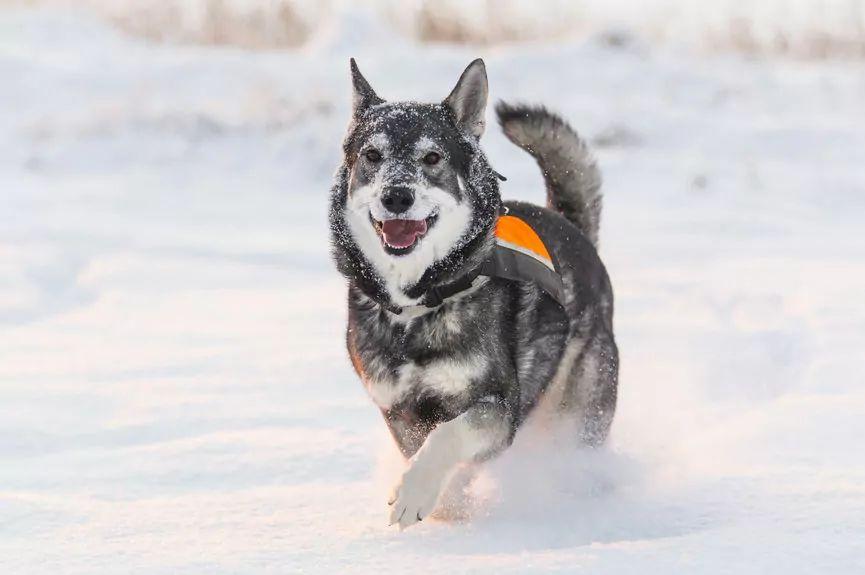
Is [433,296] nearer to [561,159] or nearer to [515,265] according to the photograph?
[515,265]

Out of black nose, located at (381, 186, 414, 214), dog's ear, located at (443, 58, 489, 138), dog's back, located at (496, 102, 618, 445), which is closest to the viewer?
black nose, located at (381, 186, 414, 214)

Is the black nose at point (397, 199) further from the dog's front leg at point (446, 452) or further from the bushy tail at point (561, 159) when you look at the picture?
the bushy tail at point (561, 159)

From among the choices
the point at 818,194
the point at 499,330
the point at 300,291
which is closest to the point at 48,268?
the point at 300,291

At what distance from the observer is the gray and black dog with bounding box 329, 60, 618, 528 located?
9.39ft

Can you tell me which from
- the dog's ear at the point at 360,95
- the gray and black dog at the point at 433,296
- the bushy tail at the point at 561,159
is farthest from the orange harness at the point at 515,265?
the dog's ear at the point at 360,95

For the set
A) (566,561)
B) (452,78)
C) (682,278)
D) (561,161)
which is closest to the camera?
(566,561)

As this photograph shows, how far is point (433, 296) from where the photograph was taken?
2953 millimetres

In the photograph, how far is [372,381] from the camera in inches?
117

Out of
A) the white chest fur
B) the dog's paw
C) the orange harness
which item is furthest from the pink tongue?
the dog's paw

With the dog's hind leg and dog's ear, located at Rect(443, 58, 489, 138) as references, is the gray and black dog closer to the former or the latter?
dog's ear, located at Rect(443, 58, 489, 138)

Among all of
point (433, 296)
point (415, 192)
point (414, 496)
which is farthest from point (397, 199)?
point (414, 496)

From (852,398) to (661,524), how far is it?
4.85 ft

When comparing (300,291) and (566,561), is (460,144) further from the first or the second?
(300,291)

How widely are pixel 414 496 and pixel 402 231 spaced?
752 mm
